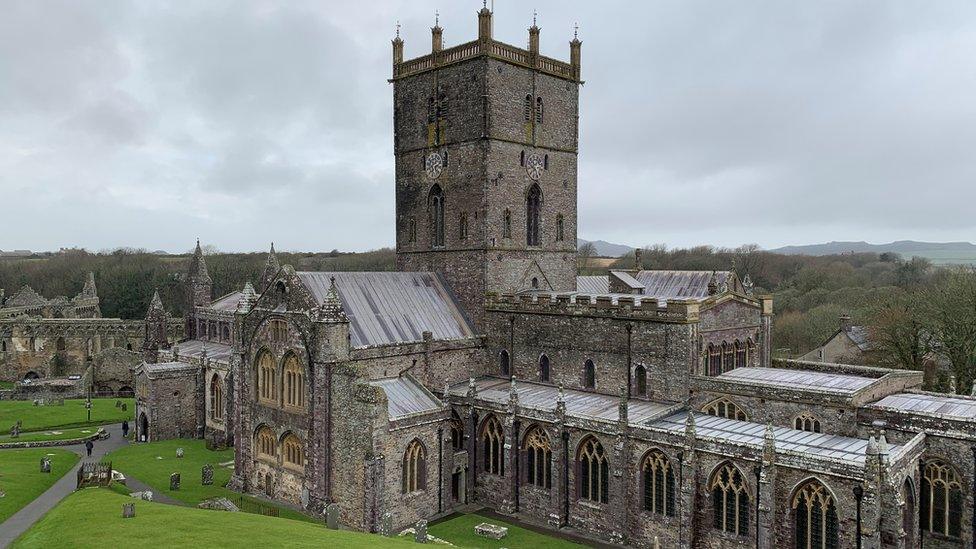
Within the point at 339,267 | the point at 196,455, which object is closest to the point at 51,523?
the point at 196,455

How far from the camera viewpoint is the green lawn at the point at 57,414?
2218 inches

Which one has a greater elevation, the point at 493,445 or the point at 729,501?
the point at 493,445

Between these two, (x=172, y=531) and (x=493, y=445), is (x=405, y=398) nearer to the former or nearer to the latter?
(x=493, y=445)

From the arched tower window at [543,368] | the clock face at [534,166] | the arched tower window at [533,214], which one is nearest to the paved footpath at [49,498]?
the arched tower window at [543,368]

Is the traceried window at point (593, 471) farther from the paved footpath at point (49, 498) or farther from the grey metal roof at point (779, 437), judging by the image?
the paved footpath at point (49, 498)

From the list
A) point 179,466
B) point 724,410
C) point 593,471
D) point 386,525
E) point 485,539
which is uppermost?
point 724,410

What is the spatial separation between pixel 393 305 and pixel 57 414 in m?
40.3

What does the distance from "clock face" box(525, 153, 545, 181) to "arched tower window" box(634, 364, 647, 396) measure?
13.9 metres

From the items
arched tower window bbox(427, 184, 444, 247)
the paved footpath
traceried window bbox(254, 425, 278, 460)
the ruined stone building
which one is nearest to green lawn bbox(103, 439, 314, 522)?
the ruined stone building

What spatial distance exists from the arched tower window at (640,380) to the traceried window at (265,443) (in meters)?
18.6

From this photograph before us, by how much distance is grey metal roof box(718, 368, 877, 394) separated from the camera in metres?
30.0

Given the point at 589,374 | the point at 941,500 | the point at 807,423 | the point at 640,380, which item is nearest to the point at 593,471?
the point at 640,380

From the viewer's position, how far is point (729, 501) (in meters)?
27.0

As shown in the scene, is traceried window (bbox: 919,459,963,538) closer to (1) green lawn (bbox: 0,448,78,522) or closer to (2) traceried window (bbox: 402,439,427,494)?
(2) traceried window (bbox: 402,439,427,494)
